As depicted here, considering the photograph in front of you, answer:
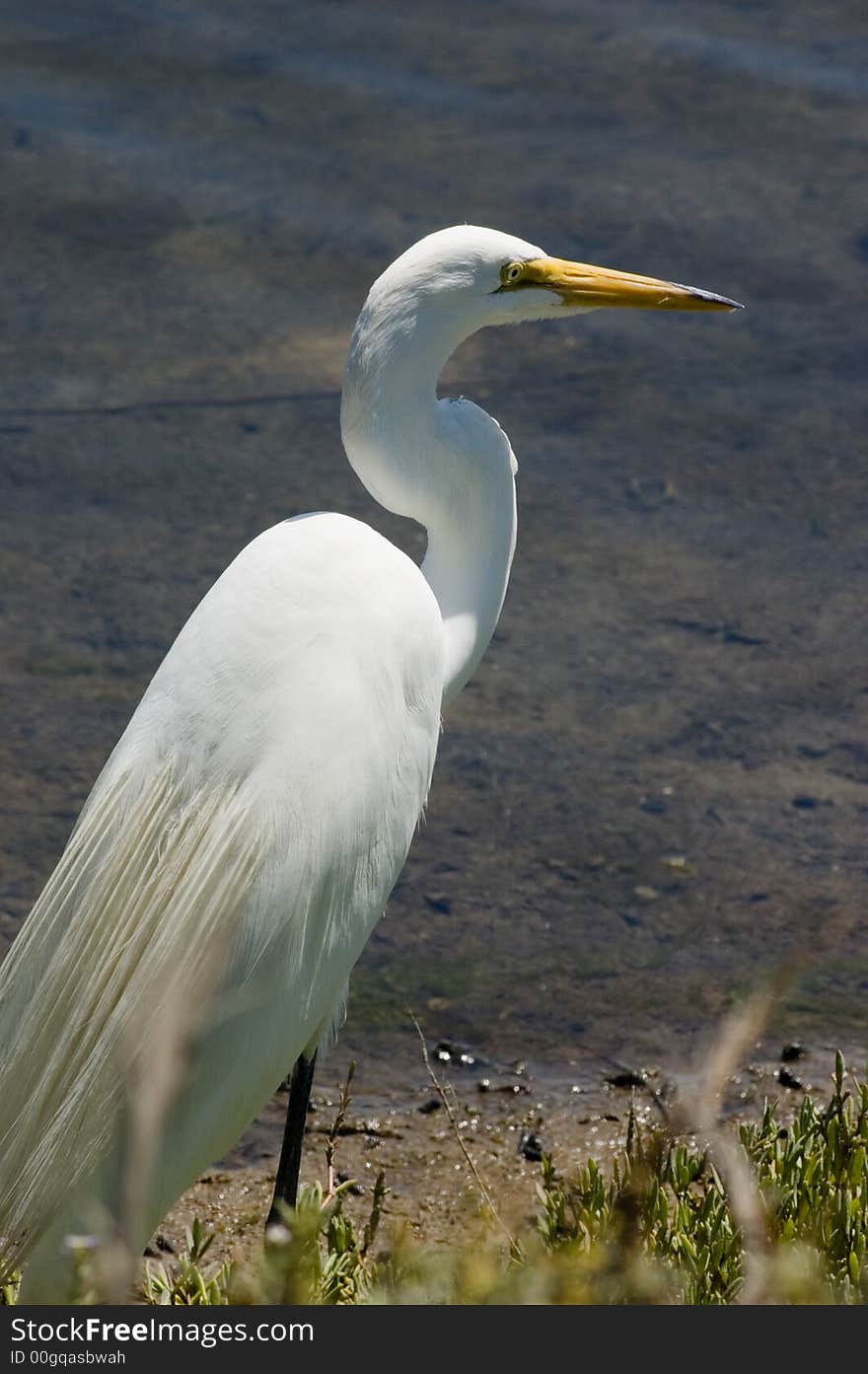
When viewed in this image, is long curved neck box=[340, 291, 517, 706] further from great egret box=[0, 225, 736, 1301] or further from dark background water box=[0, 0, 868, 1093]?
dark background water box=[0, 0, 868, 1093]

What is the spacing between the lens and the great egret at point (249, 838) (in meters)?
2.03

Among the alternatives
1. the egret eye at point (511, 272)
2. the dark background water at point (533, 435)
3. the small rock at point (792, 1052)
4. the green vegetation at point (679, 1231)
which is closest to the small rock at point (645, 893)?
the dark background water at point (533, 435)

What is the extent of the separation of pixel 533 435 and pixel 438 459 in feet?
7.69

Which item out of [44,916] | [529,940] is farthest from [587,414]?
[44,916]

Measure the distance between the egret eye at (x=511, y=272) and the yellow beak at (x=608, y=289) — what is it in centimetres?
1

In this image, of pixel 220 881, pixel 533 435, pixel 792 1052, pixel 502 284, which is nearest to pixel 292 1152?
pixel 220 881

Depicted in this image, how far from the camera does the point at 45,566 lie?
423 cm

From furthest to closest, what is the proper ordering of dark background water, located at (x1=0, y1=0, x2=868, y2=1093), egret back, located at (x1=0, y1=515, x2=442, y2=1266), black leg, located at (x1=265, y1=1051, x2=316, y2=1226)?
dark background water, located at (x1=0, y1=0, x2=868, y2=1093)
black leg, located at (x1=265, y1=1051, x2=316, y2=1226)
egret back, located at (x1=0, y1=515, x2=442, y2=1266)

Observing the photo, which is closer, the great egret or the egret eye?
the great egret

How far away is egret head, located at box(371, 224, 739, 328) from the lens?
2.33m

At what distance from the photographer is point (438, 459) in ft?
7.90

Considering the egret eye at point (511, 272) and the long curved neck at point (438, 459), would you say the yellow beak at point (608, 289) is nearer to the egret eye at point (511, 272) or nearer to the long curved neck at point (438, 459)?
the egret eye at point (511, 272)

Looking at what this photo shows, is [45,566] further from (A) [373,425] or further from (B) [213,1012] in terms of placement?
(B) [213,1012]

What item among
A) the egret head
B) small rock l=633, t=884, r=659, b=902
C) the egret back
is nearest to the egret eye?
the egret head
